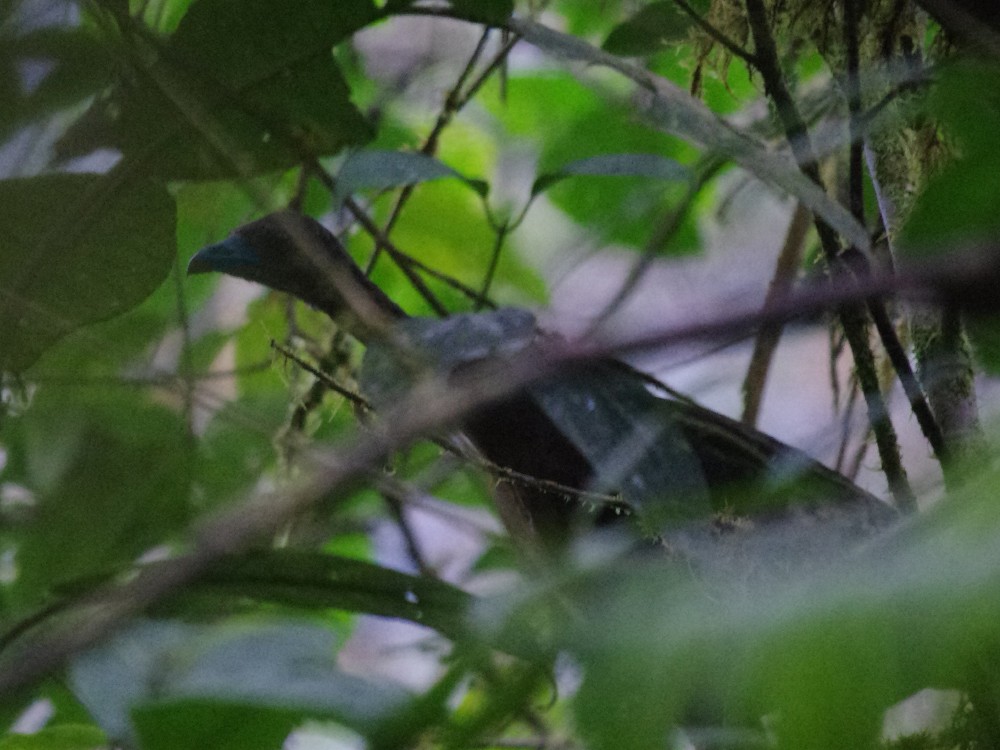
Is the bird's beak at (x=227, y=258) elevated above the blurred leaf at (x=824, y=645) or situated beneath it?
elevated above

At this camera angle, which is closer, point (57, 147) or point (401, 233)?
point (57, 147)

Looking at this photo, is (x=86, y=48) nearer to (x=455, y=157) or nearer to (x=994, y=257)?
(x=455, y=157)

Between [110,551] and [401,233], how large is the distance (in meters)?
0.49

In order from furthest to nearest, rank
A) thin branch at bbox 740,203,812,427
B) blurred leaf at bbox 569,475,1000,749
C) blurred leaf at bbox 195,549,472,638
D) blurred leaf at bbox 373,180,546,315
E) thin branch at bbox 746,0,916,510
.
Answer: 1. blurred leaf at bbox 373,180,546,315
2. thin branch at bbox 740,203,812,427
3. thin branch at bbox 746,0,916,510
4. blurred leaf at bbox 195,549,472,638
5. blurred leaf at bbox 569,475,1000,749

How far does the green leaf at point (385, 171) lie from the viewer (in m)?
0.83

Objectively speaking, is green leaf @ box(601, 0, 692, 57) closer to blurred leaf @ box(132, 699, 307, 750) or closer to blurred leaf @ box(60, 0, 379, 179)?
blurred leaf @ box(60, 0, 379, 179)

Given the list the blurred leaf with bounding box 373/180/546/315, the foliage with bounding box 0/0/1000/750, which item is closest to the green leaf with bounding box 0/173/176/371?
the foliage with bounding box 0/0/1000/750

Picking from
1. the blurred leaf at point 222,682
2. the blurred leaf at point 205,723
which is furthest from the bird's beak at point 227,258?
the blurred leaf at point 205,723

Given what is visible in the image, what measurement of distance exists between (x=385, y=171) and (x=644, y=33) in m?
0.33

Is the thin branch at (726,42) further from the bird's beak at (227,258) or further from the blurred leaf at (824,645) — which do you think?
the blurred leaf at (824,645)

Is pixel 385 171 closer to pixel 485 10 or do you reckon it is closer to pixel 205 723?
pixel 485 10

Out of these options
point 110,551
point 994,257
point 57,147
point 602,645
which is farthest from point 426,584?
point 110,551

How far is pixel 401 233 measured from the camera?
1312 mm

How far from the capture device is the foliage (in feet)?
1.02
